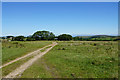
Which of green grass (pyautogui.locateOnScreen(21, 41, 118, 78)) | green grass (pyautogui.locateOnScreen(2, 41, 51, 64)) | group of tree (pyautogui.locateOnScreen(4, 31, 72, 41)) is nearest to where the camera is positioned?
green grass (pyautogui.locateOnScreen(21, 41, 118, 78))

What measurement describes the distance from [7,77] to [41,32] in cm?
8572

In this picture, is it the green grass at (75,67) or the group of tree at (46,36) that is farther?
the group of tree at (46,36)

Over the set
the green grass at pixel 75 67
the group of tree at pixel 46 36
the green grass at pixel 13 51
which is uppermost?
the group of tree at pixel 46 36

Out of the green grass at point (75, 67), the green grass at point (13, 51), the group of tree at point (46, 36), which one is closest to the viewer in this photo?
the green grass at point (75, 67)

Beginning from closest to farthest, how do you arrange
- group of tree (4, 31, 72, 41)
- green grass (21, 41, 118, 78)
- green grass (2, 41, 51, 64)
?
green grass (21, 41, 118, 78)
green grass (2, 41, 51, 64)
group of tree (4, 31, 72, 41)

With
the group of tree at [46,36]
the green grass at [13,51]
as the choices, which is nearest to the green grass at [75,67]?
the green grass at [13,51]

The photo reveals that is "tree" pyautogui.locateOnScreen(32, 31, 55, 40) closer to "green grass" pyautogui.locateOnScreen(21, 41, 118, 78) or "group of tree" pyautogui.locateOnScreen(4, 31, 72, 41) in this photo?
"group of tree" pyautogui.locateOnScreen(4, 31, 72, 41)

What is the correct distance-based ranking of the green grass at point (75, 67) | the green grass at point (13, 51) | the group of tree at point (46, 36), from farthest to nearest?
1. the group of tree at point (46, 36)
2. the green grass at point (13, 51)
3. the green grass at point (75, 67)

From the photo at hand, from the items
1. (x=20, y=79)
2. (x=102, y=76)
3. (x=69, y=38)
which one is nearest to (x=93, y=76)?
(x=102, y=76)

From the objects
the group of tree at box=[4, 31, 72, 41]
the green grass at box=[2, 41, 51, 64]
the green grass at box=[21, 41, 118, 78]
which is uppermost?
the group of tree at box=[4, 31, 72, 41]

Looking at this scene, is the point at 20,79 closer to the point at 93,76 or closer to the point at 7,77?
the point at 7,77

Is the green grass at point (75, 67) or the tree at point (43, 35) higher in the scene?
the tree at point (43, 35)

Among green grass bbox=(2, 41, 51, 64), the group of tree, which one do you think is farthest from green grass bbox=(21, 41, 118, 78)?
the group of tree

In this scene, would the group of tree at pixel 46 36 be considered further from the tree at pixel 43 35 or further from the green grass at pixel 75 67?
the green grass at pixel 75 67
